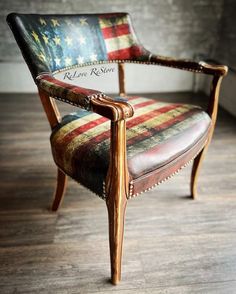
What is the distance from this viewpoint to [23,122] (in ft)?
7.54

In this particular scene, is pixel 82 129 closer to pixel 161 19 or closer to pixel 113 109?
pixel 113 109

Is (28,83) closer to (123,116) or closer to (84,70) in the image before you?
(84,70)

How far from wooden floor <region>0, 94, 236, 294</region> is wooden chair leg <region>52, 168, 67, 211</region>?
0.16 feet

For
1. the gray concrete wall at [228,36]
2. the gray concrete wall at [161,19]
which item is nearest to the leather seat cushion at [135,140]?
the gray concrete wall at [228,36]

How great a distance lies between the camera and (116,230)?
913mm

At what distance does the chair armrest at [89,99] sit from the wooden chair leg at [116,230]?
292 mm

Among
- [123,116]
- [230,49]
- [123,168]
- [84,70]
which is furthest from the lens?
[230,49]

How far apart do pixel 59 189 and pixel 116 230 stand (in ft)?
1.52

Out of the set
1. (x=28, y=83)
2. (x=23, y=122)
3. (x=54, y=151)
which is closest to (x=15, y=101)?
(x=28, y=83)

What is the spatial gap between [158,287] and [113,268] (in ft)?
0.58

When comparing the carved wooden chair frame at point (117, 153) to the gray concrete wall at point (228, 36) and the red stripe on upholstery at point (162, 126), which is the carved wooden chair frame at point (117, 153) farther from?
the gray concrete wall at point (228, 36)

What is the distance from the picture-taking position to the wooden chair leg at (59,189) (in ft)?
4.08

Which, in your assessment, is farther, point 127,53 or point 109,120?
point 127,53

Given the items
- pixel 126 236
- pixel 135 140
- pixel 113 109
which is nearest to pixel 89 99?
pixel 113 109
